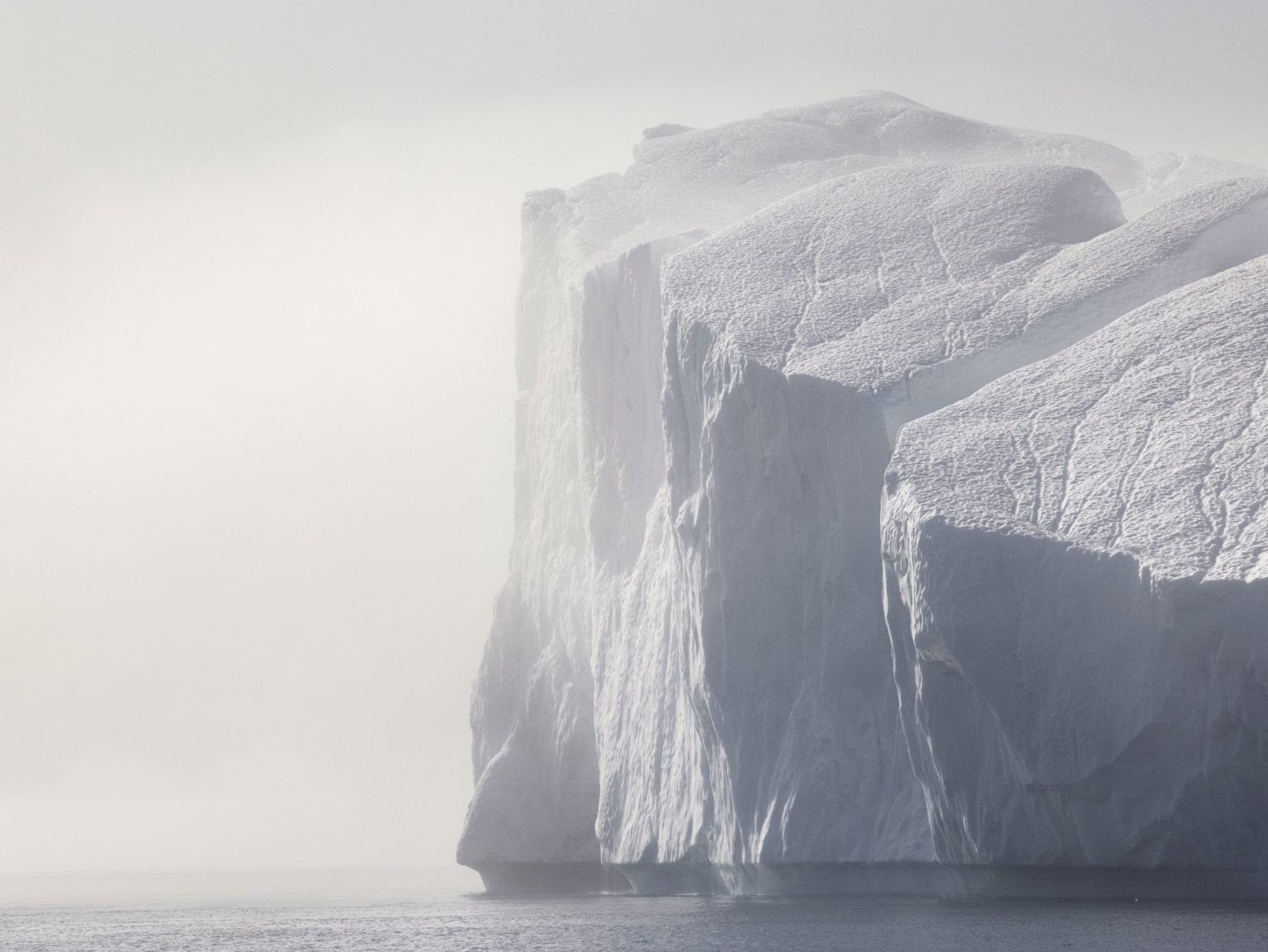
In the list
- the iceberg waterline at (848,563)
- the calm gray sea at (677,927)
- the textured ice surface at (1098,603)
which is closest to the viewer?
the calm gray sea at (677,927)

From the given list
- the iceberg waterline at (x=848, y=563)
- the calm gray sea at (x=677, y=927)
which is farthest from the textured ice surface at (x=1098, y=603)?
the calm gray sea at (x=677, y=927)

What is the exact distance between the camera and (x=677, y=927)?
22703 mm

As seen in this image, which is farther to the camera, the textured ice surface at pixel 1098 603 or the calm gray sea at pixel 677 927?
the textured ice surface at pixel 1098 603

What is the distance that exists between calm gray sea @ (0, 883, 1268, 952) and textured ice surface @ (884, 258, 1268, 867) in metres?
1.18

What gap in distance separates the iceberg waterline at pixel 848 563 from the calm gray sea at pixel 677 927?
94cm

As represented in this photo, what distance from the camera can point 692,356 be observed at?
28.0m

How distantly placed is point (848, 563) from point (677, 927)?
598 cm

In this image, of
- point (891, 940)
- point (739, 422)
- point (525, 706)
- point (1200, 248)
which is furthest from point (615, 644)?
point (891, 940)

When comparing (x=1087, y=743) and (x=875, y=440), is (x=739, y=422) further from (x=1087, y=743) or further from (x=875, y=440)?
(x=1087, y=743)

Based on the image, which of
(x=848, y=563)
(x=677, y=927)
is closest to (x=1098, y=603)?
(x=848, y=563)

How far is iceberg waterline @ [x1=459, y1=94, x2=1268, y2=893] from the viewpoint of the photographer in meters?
18.8

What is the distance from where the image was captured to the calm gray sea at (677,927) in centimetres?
1666

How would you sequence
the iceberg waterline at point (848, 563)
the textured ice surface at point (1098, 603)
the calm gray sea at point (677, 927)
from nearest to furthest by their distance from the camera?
1. the calm gray sea at point (677, 927)
2. the textured ice surface at point (1098, 603)
3. the iceberg waterline at point (848, 563)

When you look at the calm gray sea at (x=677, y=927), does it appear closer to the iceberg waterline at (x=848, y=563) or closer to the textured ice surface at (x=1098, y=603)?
the iceberg waterline at (x=848, y=563)
